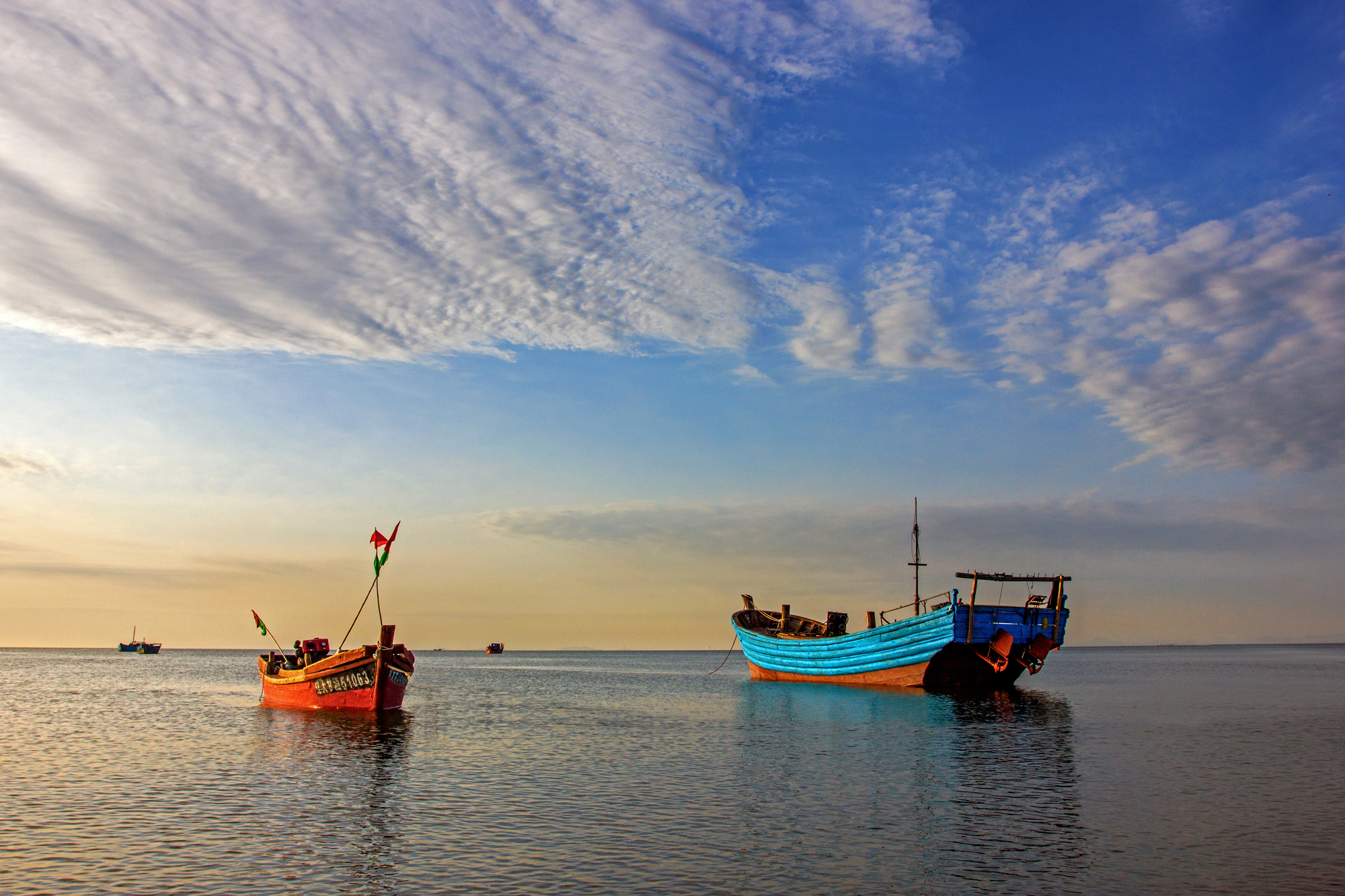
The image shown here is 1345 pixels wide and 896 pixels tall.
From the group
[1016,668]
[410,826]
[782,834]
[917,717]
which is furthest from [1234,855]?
[1016,668]

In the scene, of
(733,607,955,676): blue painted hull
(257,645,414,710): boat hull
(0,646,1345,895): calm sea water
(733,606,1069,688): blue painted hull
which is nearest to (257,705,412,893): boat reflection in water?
(0,646,1345,895): calm sea water

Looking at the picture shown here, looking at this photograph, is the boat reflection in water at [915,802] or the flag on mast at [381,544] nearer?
the boat reflection in water at [915,802]

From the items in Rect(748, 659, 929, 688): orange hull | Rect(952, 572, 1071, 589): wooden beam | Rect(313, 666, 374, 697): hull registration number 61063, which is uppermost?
Rect(952, 572, 1071, 589): wooden beam

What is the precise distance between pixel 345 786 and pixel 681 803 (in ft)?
29.5

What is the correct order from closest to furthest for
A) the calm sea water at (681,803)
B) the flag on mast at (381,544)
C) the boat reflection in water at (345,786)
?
1. the calm sea water at (681,803)
2. the boat reflection in water at (345,786)
3. the flag on mast at (381,544)

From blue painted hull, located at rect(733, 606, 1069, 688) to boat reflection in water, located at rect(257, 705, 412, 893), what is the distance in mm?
26934

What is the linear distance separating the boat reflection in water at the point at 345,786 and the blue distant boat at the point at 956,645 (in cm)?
2707

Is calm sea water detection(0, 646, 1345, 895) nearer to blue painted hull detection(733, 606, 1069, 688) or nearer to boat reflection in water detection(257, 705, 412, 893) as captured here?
boat reflection in water detection(257, 705, 412, 893)

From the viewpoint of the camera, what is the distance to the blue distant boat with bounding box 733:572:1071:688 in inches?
1873

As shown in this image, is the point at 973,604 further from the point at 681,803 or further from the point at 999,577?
the point at 681,803

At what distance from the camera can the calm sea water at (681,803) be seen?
14273mm

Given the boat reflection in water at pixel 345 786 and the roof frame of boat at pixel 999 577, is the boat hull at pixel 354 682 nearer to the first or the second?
the boat reflection in water at pixel 345 786

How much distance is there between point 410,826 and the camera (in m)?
18.0

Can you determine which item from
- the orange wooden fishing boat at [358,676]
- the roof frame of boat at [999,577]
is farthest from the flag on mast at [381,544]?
the roof frame of boat at [999,577]
